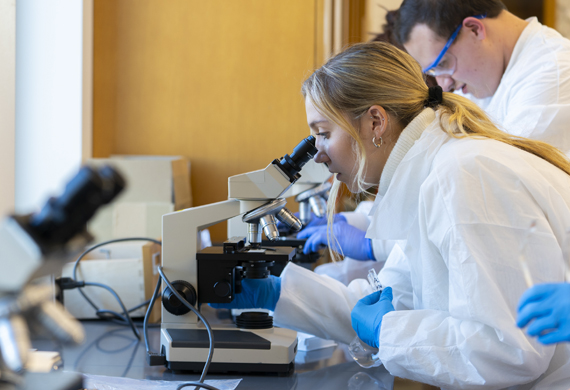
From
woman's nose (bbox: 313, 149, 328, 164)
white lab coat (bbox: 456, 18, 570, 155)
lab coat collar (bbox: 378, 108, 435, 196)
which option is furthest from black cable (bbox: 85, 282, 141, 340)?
white lab coat (bbox: 456, 18, 570, 155)

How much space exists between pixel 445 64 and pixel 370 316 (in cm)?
110

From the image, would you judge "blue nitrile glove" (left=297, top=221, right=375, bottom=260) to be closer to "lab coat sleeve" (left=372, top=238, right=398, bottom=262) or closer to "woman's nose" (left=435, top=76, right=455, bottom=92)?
"lab coat sleeve" (left=372, top=238, right=398, bottom=262)

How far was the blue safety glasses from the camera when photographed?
175 centimetres

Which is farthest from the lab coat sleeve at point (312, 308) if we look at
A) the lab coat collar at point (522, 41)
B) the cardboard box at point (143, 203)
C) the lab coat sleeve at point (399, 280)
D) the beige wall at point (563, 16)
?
the beige wall at point (563, 16)

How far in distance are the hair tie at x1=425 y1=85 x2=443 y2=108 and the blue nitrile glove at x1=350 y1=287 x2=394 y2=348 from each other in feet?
1.39

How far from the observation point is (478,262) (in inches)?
32.4

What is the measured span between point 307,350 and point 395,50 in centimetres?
73

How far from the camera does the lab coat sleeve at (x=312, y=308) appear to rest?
1267 mm

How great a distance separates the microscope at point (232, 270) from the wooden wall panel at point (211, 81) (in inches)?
58.4

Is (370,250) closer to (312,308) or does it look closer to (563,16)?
(312,308)

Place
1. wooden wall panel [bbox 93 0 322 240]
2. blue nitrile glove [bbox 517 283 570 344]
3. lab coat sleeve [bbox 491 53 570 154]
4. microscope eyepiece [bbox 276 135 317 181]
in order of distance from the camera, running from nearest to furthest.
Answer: blue nitrile glove [bbox 517 283 570 344] → microscope eyepiece [bbox 276 135 317 181] → lab coat sleeve [bbox 491 53 570 154] → wooden wall panel [bbox 93 0 322 240]

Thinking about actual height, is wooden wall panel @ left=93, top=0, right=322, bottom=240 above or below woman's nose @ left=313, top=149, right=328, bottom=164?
above

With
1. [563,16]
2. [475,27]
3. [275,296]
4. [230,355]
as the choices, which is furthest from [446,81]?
[563,16]

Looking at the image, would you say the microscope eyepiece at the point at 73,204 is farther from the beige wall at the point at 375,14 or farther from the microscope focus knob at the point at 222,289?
the beige wall at the point at 375,14
